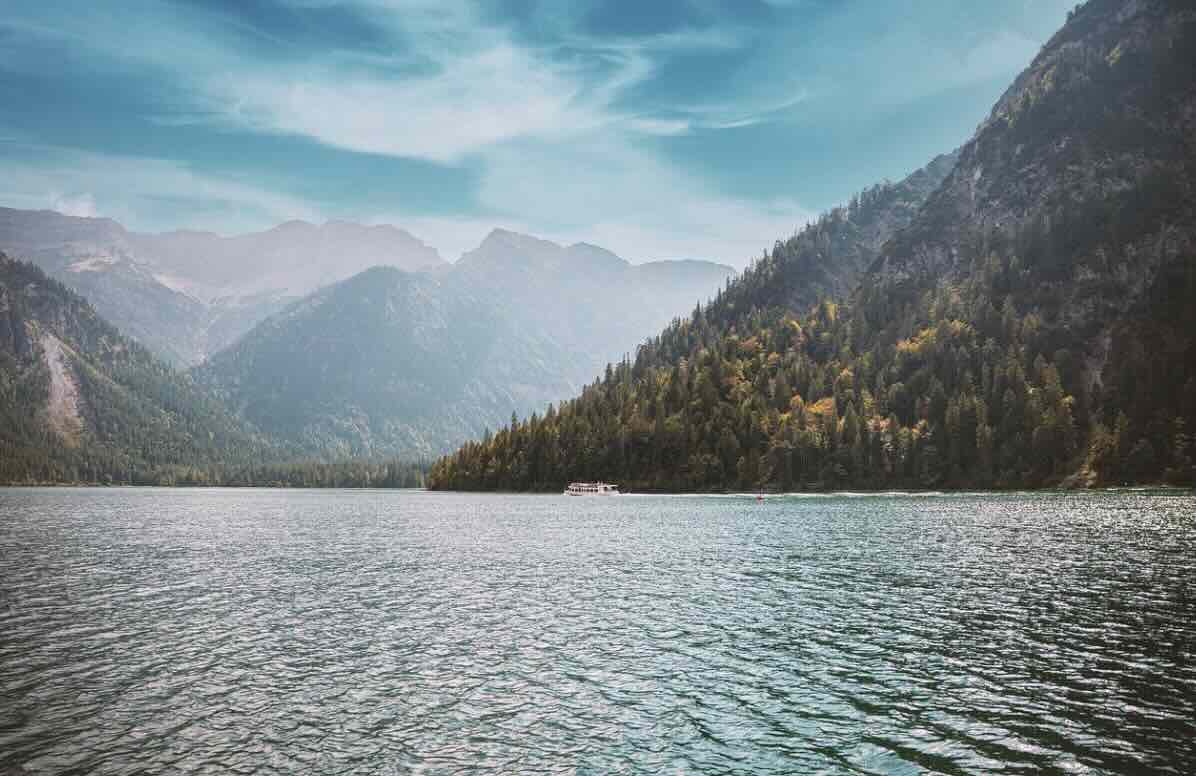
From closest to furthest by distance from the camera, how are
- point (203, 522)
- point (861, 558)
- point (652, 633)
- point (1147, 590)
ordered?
point (652, 633), point (1147, 590), point (861, 558), point (203, 522)

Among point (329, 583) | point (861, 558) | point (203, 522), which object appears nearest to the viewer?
point (329, 583)

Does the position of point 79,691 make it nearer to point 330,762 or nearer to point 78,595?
point 330,762

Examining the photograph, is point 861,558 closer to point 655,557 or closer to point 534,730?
A: point 655,557

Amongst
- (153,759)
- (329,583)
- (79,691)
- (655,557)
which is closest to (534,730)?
(153,759)

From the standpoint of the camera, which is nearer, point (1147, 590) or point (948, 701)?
point (948, 701)

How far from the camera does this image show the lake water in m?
29.8

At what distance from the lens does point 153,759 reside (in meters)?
29.0

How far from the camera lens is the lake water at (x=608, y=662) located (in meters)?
29.8

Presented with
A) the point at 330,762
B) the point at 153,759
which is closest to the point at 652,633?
the point at 330,762

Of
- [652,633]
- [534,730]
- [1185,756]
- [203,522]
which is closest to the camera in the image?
[1185,756]

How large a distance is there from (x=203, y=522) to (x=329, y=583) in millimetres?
107470

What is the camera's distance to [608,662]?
43.6m

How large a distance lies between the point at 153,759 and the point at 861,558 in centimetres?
7544

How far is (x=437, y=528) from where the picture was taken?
143375 millimetres
